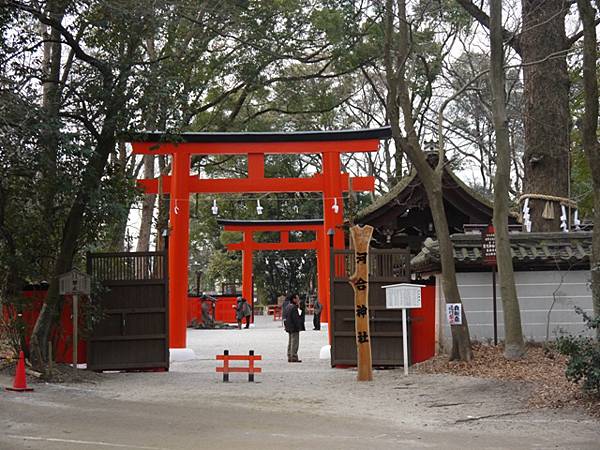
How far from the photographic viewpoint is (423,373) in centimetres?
1515

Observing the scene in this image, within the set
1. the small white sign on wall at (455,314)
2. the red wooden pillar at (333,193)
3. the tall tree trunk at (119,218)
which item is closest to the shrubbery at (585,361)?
the small white sign on wall at (455,314)

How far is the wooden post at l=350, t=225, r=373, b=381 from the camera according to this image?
14.8m

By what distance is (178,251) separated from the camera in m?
20.4

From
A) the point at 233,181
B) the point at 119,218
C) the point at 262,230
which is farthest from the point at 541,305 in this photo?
the point at 262,230

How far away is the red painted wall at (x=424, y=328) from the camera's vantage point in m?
17.0

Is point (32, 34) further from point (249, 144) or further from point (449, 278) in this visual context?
point (449, 278)

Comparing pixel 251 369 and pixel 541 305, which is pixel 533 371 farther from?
pixel 251 369

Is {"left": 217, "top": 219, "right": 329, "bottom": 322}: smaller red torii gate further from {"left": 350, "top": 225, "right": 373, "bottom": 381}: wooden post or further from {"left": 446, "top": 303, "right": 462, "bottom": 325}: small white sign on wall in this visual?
{"left": 446, "top": 303, "right": 462, "bottom": 325}: small white sign on wall

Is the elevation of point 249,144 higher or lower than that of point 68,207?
higher

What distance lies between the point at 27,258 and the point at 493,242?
909 cm

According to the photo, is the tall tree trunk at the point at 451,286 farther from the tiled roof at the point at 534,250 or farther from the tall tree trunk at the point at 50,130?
the tall tree trunk at the point at 50,130

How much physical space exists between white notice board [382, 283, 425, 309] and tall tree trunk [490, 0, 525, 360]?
2.00 metres

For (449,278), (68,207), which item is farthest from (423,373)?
(68,207)

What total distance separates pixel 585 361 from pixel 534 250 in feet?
19.8
